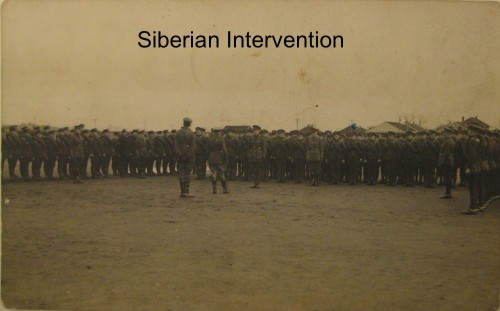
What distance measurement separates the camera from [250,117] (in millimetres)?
7668

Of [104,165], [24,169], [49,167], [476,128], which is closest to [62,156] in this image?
[49,167]

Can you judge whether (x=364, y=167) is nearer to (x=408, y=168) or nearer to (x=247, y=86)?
(x=408, y=168)

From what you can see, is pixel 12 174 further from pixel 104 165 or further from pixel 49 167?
pixel 104 165

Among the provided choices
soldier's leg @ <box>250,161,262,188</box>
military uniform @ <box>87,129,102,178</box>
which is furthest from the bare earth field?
military uniform @ <box>87,129,102,178</box>

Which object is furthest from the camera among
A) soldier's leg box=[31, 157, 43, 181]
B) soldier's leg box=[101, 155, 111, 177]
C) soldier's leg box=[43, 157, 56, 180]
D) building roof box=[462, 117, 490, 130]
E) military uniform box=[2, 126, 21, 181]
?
soldier's leg box=[101, 155, 111, 177]

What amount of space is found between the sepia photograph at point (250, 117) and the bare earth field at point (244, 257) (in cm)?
2

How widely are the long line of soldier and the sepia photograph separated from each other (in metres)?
2.40

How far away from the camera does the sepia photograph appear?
5.45m

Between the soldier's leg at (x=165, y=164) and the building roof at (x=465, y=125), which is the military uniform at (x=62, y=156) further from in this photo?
the building roof at (x=465, y=125)

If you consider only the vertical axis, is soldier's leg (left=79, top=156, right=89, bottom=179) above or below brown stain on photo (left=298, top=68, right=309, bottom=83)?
below

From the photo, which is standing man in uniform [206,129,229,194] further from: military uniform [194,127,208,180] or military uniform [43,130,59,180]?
military uniform [43,130,59,180]

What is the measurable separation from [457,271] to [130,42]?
4759mm

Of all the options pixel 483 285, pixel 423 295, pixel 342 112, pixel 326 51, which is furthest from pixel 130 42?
pixel 483 285

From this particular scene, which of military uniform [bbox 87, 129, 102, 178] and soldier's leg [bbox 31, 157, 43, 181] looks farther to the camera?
military uniform [bbox 87, 129, 102, 178]
